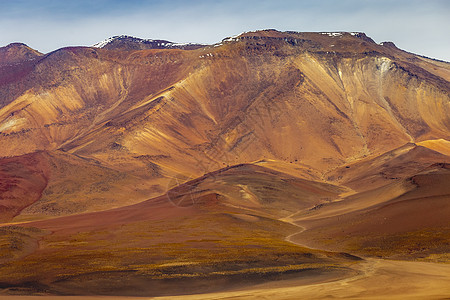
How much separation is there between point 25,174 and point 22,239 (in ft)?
237

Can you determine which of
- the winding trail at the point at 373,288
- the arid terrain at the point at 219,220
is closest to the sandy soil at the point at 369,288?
the winding trail at the point at 373,288

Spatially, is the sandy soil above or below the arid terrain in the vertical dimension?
above

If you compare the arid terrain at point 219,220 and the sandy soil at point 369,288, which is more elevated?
the sandy soil at point 369,288

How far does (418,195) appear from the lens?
279ft

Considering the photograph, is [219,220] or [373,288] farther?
[219,220]

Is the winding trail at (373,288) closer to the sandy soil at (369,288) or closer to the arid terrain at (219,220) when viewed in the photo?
the sandy soil at (369,288)

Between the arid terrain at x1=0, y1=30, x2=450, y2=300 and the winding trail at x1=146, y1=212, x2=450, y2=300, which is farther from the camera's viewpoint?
the arid terrain at x1=0, y1=30, x2=450, y2=300

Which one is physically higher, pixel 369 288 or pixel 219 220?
pixel 369 288

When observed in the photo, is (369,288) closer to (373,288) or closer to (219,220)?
(373,288)

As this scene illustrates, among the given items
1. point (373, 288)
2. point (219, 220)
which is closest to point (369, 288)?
point (373, 288)

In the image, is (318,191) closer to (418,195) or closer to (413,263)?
(418,195)

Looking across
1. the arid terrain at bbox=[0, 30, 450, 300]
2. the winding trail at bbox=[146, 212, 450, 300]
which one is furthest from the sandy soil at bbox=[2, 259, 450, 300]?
the arid terrain at bbox=[0, 30, 450, 300]

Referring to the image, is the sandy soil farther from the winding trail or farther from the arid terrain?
the arid terrain

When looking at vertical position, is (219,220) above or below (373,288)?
below
